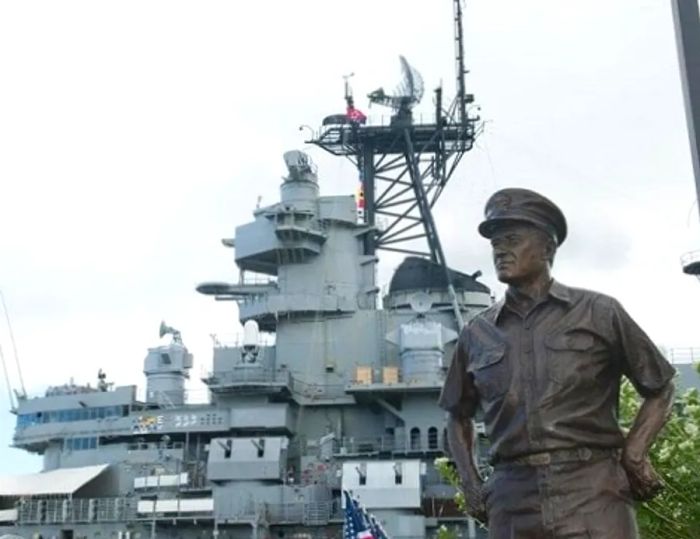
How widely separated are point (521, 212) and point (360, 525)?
47.1ft

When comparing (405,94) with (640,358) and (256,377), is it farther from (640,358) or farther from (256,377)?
(640,358)

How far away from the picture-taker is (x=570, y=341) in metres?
4.11

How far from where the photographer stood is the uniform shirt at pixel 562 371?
402cm

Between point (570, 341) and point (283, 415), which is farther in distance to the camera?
point (283, 415)

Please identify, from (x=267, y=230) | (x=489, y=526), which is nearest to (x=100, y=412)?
(x=267, y=230)

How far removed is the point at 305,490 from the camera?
37.8 metres

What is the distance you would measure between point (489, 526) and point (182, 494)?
37309mm

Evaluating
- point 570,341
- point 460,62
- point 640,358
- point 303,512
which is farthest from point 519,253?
point 460,62

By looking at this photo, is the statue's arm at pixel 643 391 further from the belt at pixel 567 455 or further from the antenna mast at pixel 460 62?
the antenna mast at pixel 460 62

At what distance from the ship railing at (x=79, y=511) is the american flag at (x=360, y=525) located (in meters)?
23.2

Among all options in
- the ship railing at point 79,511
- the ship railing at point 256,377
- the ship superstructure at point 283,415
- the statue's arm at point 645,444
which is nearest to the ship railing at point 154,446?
the ship superstructure at point 283,415

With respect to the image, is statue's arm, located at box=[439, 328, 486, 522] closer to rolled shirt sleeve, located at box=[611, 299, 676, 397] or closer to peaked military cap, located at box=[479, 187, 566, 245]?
peaked military cap, located at box=[479, 187, 566, 245]

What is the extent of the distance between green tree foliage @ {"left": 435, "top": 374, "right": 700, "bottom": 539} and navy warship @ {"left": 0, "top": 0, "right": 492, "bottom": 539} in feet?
76.9

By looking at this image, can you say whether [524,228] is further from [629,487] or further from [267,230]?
[267,230]
